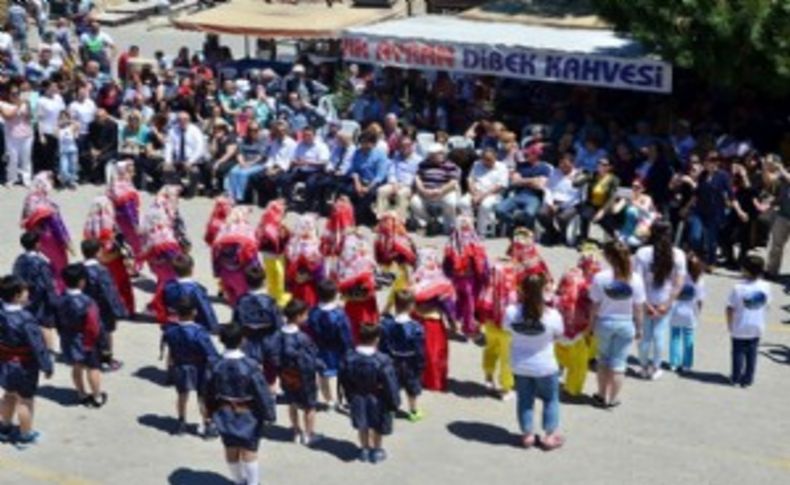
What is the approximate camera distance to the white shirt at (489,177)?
2066cm

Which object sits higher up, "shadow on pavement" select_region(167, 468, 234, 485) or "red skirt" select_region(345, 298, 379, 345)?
"red skirt" select_region(345, 298, 379, 345)

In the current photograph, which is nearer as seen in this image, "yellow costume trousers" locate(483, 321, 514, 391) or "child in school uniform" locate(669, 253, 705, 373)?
"yellow costume trousers" locate(483, 321, 514, 391)

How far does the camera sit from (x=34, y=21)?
119ft

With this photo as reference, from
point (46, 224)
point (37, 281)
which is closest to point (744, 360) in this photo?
point (37, 281)

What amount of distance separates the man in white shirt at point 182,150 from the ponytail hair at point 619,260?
965 cm

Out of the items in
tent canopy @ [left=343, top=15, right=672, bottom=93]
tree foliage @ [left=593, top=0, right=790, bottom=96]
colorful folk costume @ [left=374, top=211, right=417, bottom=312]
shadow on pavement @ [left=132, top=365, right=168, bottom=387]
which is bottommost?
shadow on pavement @ [left=132, top=365, right=168, bottom=387]

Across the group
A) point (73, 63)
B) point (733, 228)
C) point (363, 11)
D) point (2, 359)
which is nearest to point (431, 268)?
point (2, 359)

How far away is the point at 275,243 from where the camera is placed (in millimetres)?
16688

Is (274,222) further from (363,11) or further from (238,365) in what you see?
(363,11)

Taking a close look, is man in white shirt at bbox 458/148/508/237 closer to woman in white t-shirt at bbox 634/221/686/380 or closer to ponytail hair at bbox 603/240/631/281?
woman in white t-shirt at bbox 634/221/686/380

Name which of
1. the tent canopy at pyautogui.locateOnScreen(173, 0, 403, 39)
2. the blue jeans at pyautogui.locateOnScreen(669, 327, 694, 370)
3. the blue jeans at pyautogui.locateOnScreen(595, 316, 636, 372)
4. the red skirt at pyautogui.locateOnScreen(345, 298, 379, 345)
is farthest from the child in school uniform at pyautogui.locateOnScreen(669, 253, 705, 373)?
the tent canopy at pyautogui.locateOnScreen(173, 0, 403, 39)

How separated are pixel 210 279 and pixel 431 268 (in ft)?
15.1

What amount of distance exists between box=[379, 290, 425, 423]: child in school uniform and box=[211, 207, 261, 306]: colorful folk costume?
2.58 metres

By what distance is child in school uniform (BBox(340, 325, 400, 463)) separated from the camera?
41.8 ft
